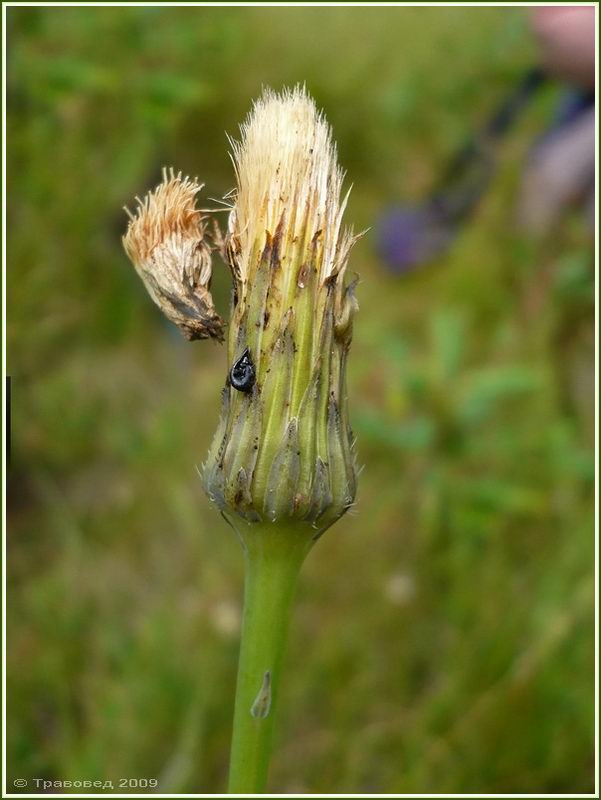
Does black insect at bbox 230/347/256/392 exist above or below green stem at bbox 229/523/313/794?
above

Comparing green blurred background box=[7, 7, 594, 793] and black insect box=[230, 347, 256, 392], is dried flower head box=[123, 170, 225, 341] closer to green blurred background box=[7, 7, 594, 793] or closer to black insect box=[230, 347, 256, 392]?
black insect box=[230, 347, 256, 392]

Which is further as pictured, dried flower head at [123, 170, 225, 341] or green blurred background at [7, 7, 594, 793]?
green blurred background at [7, 7, 594, 793]

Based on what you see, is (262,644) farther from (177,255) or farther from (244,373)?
(177,255)

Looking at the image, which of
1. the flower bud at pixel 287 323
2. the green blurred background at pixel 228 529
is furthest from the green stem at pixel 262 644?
the green blurred background at pixel 228 529

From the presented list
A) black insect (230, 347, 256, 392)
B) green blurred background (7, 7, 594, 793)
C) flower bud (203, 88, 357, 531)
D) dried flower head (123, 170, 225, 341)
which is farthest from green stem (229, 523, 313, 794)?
green blurred background (7, 7, 594, 793)

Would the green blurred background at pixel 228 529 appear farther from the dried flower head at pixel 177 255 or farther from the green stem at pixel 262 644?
the green stem at pixel 262 644

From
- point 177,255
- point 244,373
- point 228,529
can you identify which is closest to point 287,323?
point 244,373
